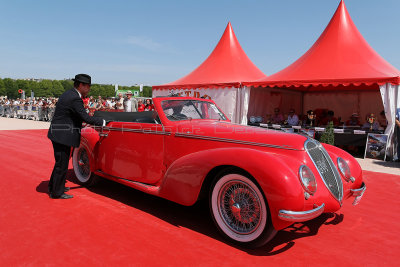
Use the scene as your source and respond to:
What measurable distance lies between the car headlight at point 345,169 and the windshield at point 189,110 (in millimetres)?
1691

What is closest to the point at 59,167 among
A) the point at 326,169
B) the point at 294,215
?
the point at 294,215

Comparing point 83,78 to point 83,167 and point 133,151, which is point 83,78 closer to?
point 133,151

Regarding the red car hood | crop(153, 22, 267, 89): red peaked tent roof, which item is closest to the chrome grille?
the red car hood

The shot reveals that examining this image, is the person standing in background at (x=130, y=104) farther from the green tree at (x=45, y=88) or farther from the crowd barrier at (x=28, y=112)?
the green tree at (x=45, y=88)

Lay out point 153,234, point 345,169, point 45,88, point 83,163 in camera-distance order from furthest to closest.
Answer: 1. point 45,88
2. point 83,163
3. point 345,169
4. point 153,234

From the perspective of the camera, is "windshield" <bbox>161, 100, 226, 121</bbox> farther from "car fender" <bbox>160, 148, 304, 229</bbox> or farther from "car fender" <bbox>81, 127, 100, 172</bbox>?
"car fender" <bbox>81, 127, 100, 172</bbox>

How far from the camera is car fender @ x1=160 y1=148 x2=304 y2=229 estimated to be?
2375 millimetres

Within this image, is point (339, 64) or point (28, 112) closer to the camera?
point (339, 64)

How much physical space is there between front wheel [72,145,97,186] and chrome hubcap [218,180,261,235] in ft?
7.83

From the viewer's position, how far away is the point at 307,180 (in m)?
2.53

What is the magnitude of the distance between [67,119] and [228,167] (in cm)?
237

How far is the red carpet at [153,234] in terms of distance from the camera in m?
2.44

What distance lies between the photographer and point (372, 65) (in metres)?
Result: 9.15

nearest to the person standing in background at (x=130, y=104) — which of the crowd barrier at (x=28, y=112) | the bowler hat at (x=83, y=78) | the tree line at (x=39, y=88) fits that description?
the bowler hat at (x=83, y=78)
